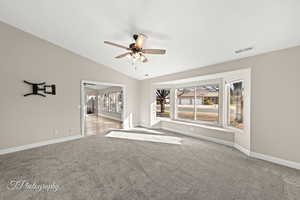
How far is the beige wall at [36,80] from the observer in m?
3.12

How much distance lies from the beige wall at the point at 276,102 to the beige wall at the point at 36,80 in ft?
17.0

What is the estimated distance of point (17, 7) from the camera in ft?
8.52

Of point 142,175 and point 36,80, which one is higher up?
point 36,80

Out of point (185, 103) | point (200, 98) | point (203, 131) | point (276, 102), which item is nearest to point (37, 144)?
point (203, 131)

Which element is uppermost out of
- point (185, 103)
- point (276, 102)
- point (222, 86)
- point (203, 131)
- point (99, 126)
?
point (222, 86)

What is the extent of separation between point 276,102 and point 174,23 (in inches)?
110

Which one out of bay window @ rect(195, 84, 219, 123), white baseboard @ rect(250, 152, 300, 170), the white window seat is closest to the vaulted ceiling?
bay window @ rect(195, 84, 219, 123)

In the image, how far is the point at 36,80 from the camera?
3547 mm

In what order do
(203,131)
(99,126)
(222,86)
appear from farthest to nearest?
(99,126) < (203,131) < (222,86)

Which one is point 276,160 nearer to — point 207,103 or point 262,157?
point 262,157

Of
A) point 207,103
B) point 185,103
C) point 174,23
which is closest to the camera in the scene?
point 174,23

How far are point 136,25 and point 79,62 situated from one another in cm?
300

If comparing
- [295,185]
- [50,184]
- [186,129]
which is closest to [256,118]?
[295,185]

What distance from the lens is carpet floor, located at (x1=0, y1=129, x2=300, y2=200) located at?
5.71ft
